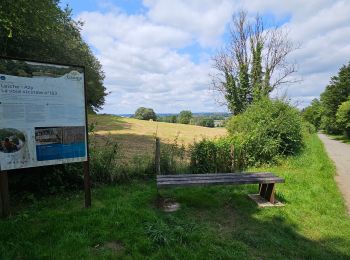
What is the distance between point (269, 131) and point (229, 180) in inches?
254

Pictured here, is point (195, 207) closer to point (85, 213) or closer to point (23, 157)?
point (85, 213)

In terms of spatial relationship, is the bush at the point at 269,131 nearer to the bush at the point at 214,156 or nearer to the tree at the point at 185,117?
the bush at the point at 214,156

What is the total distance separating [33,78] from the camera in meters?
5.11

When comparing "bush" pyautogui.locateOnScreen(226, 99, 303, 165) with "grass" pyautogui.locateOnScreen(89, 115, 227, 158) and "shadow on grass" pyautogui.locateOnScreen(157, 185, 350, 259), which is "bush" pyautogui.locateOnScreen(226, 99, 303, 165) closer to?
"grass" pyautogui.locateOnScreen(89, 115, 227, 158)

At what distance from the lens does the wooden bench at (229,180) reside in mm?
6134

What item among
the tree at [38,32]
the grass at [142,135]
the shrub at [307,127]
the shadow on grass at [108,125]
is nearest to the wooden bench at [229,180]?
the grass at [142,135]

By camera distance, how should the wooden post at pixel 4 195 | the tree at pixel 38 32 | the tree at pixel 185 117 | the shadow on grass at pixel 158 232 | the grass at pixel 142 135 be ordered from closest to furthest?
1. the shadow on grass at pixel 158 232
2. the wooden post at pixel 4 195
3. the tree at pixel 38 32
4. the grass at pixel 142 135
5. the tree at pixel 185 117

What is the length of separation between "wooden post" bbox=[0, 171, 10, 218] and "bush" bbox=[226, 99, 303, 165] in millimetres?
7413

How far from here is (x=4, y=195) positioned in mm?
5172

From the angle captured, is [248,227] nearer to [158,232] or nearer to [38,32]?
[158,232]

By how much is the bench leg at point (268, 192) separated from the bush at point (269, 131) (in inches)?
143

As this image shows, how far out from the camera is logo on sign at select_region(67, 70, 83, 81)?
556 cm

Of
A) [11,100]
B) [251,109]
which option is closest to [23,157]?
[11,100]

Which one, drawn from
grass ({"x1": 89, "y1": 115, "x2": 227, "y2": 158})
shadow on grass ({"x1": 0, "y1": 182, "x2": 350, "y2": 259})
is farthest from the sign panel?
grass ({"x1": 89, "y1": 115, "x2": 227, "y2": 158})
